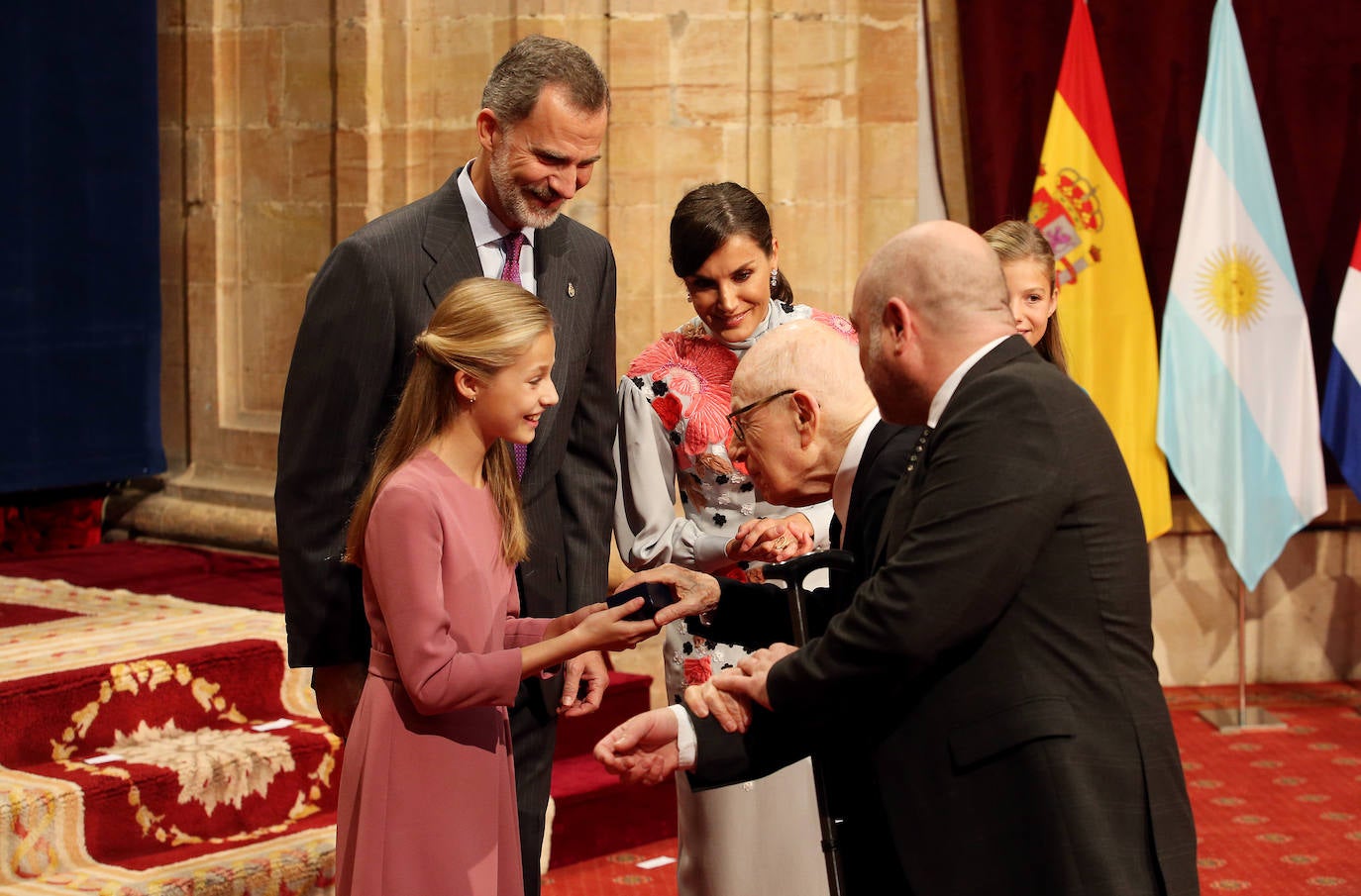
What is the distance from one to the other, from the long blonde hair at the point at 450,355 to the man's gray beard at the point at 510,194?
0.17m

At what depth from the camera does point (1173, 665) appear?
6.79m

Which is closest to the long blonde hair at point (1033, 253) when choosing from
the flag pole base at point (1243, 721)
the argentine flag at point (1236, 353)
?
the argentine flag at point (1236, 353)

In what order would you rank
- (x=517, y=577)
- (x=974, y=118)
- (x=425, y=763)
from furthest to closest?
(x=974, y=118) → (x=517, y=577) → (x=425, y=763)

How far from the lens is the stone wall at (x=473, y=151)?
5699 mm

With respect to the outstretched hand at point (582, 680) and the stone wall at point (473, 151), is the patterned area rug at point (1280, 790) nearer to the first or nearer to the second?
the stone wall at point (473, 151)

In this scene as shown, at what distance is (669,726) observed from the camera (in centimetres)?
229

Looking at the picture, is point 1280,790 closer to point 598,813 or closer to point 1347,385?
point 1347,385

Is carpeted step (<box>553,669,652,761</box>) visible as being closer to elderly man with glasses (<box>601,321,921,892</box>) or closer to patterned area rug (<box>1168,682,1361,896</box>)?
patterned area rug (<box>1168,682,1361,896</box>)

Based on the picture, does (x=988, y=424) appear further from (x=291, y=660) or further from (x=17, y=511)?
(x=17, y=511)

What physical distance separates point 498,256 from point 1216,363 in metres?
4.05

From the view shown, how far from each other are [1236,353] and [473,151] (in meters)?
2.93

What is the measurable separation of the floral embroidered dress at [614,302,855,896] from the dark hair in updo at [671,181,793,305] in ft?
0.59

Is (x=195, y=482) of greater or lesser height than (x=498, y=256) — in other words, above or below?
below

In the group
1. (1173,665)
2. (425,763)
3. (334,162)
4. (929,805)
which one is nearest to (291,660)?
(425,763)
